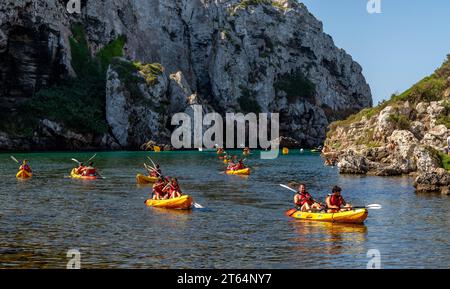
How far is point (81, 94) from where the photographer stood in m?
165

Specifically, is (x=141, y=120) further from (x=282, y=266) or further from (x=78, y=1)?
→ (x=282, y=266)

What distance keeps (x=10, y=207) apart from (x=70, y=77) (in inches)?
Result: 5286

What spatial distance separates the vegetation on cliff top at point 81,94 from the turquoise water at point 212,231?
94.3 meters

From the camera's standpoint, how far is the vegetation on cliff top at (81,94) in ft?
494

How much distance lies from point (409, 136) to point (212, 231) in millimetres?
46865

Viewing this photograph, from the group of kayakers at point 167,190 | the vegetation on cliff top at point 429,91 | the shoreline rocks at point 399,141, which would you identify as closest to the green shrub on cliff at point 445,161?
the shoreline rocks at point 399,141

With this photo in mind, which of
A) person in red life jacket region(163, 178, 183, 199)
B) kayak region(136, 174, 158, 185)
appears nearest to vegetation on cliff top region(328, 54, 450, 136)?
kayak region(136, 174, 158, 185)

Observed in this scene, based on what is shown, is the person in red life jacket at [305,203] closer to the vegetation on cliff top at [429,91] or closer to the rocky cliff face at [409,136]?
the rocky cliff face at [409,136]

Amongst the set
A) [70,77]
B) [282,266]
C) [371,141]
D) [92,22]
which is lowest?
[282,266]

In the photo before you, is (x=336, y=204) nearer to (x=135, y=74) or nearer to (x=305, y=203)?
(x=305, y=203)
